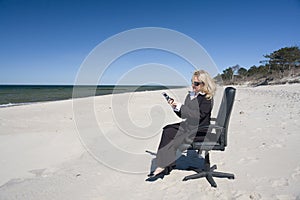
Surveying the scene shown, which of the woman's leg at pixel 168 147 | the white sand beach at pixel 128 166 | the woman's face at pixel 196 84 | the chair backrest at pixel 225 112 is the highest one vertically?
the woman's face at pixel 196 84

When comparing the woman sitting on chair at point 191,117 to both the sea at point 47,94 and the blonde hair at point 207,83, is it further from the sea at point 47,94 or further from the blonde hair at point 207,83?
the sea at point 47,94

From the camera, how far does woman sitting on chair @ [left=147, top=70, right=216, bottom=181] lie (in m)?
3.02

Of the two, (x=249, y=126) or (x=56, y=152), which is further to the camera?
(x=249, y=126)

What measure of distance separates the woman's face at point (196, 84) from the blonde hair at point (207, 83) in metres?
0.03

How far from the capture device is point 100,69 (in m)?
4.74

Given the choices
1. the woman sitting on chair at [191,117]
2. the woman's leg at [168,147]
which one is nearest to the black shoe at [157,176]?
the woman sitting on chair at [191,117]

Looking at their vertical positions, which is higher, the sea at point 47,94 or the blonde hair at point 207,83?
the blonde hair at point 207,83

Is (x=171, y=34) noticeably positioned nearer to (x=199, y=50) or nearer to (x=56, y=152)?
(x=199, y=50)

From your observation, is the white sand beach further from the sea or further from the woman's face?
the sea

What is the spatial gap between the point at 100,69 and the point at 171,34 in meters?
1.78

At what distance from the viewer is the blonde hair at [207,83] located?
307cm

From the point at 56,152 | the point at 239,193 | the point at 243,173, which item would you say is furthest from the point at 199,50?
the point at 56,152

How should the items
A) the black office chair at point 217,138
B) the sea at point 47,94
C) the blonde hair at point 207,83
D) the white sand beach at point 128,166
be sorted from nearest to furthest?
the white sand beach at point 128,166
the black office chair at point 217,138
the blonde hair at point 207,83
the sea at point 47,94

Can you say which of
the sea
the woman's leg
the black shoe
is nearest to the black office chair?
the woman's leg
